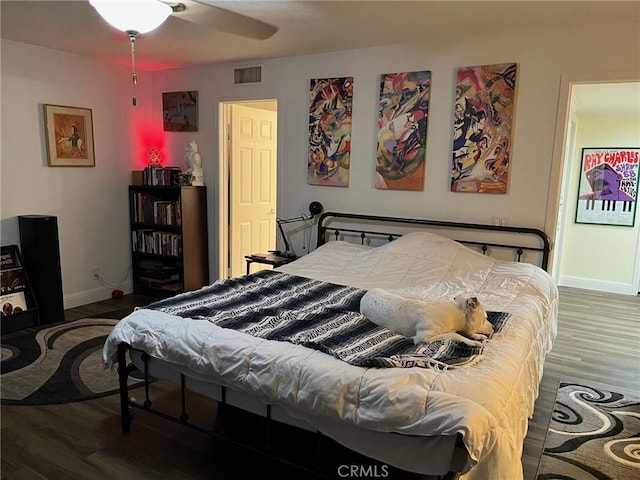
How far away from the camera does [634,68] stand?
3.06 m

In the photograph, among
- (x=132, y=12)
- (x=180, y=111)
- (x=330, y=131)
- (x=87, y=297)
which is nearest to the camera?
(x=132, y=12)

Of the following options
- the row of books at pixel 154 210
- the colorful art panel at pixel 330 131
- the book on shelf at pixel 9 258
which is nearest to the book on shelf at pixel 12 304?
the book on shelf at pixel 9 258

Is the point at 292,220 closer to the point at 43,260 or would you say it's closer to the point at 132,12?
the point at 43,260

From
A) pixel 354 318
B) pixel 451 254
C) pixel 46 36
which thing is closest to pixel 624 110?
pixel 451 254

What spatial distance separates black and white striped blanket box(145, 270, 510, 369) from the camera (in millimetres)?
1901

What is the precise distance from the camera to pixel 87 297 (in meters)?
4.73

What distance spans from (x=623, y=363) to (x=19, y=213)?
519 centimetres

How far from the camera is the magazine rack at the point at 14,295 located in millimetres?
3881

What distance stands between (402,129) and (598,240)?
11.8 ft

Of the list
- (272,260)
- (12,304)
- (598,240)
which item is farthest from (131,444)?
(598,240)

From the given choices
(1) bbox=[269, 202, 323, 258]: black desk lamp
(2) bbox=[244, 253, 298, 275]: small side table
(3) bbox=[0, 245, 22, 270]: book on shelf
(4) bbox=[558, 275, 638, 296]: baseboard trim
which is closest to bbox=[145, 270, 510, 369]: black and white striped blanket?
(2) bbox=[244, 253, 298, 275]: small side table

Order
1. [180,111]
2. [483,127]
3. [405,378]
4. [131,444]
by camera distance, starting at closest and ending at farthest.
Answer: [405,378] < [131,444] < [483,127] < [180,111]

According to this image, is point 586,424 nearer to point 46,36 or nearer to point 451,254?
point 451,254

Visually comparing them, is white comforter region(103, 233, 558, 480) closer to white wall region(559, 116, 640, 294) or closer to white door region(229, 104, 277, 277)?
white door region(229, 104, 277, 277)
